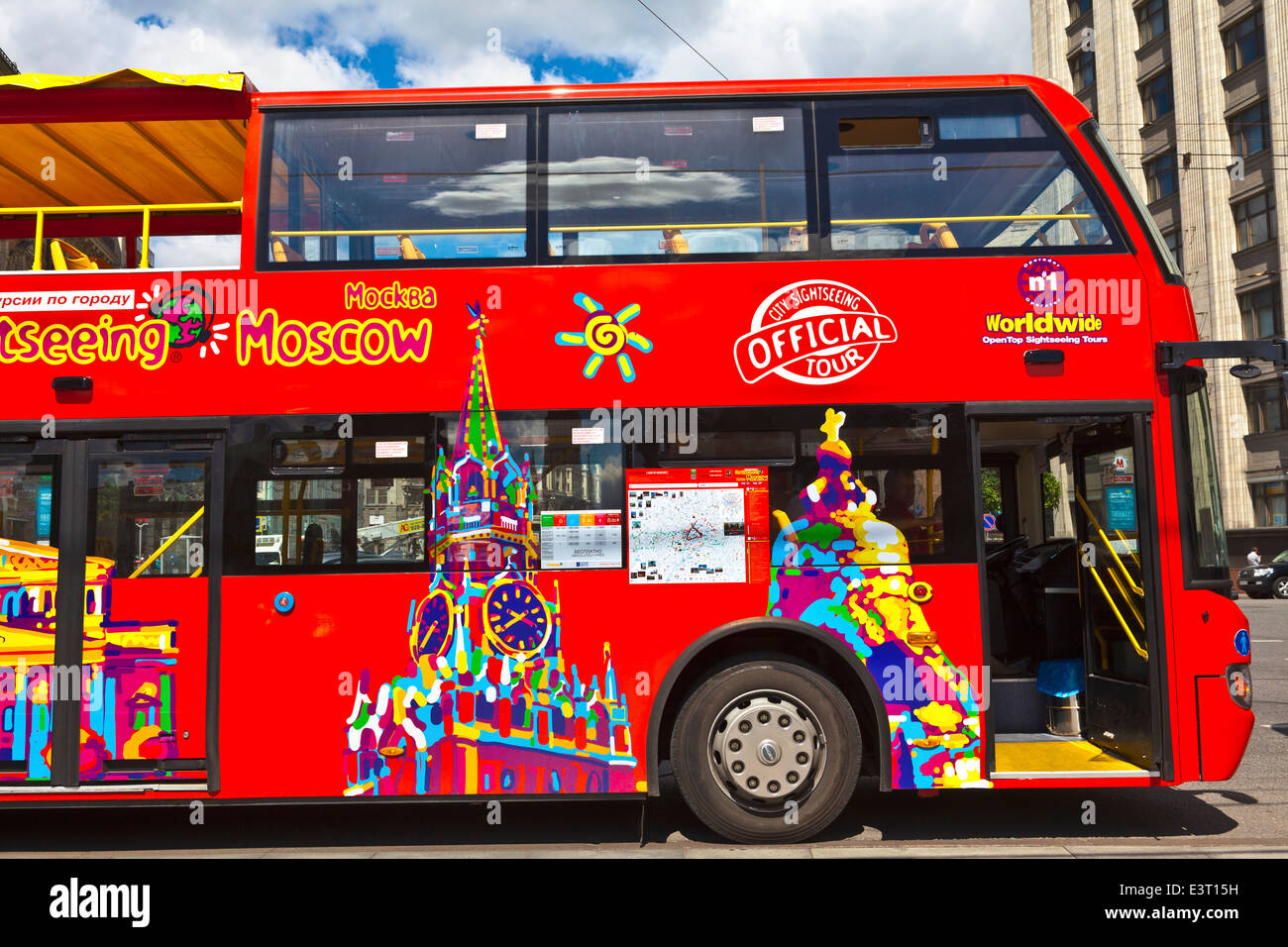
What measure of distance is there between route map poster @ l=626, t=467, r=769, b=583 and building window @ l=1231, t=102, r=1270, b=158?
1386 inches

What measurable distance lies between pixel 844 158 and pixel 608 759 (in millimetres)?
3729

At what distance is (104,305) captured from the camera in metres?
5.55

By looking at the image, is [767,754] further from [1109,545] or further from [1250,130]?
[1250,130]

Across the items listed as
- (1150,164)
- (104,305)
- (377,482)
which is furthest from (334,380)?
(1150,164)

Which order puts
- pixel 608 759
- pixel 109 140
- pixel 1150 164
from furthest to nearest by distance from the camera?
pixel 1150 164 → pixel 109 140 → pixel 608 759

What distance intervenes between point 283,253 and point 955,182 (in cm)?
396

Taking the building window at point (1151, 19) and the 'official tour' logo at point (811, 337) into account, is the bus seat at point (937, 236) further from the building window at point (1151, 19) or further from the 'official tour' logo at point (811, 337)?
the building window at point (1151, 19)

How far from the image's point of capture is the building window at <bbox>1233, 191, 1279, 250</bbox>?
31891 mm

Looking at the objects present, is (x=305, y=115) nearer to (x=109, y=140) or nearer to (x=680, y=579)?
(x=109, y=140)

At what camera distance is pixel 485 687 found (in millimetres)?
5328

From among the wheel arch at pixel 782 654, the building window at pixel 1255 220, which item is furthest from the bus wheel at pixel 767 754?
the building window at pixel 1255 220

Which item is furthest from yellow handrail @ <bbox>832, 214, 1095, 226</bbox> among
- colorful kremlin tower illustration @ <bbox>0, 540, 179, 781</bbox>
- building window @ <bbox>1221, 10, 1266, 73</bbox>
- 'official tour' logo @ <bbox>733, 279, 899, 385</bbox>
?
building window @ <bbox>1221, 10, 1266, 73</bbox>

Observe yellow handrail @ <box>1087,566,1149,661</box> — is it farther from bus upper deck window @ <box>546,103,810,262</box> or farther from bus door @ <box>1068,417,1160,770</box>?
bus upper deck window @ <box>546,103,810,262</box>

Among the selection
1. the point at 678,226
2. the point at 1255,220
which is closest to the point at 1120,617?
the point at 678,226
